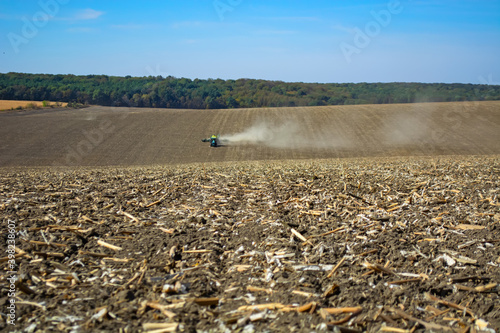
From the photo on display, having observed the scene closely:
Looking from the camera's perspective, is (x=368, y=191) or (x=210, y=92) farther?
(x=210, y=92)

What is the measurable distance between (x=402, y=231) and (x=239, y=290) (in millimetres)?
2923

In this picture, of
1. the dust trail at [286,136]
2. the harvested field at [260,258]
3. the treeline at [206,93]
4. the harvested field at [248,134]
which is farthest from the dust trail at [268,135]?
the treeline at [206,93]

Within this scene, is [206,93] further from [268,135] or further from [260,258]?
[260,258]

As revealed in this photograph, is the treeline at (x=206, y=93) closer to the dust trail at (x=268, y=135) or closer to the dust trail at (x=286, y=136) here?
the dust trail at (x=286, y=136)

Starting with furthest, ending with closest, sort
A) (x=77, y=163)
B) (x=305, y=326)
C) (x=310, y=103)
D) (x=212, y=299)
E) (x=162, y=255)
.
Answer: (x=310, y=103) < (x=77, y=163) < (x=162, y=255) < (x=212, y=299) < (x=305, y=326)

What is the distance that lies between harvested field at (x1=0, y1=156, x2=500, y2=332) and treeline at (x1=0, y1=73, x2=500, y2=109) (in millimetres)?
63421

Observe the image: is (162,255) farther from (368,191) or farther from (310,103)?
(310,103)

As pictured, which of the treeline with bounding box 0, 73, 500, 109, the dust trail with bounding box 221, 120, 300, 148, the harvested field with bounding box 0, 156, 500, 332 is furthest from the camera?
the treeline with bounding box 0, 73, 500, 109

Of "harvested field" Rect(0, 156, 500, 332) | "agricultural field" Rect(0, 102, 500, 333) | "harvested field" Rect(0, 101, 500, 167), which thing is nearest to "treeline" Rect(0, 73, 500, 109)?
"harvested field" Rect(0, 101, 500, 167)

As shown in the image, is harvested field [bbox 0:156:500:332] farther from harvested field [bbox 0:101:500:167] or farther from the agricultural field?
harvested field [bbox 0:101:500:167]

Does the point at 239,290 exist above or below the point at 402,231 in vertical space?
below

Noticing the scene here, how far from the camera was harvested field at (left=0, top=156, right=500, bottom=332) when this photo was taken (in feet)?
12.8

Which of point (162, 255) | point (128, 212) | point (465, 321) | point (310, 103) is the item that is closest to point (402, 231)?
point (465, 321)

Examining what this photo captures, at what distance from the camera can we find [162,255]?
5336mm
